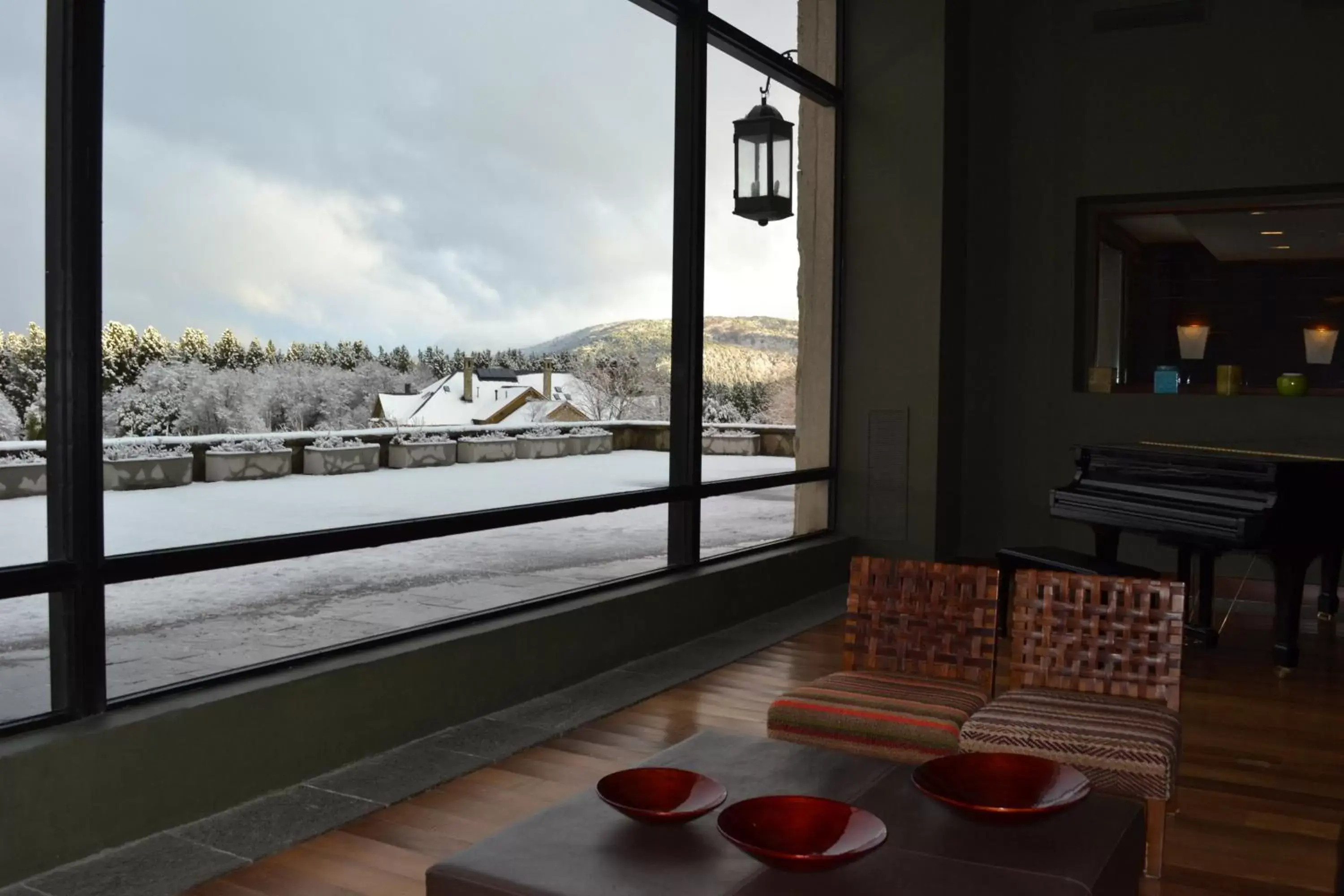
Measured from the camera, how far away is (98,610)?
10.3ft

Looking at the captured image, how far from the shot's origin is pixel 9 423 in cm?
303

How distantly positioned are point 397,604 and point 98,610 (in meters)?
1.30

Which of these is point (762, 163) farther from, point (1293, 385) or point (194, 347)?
point (194, 347)

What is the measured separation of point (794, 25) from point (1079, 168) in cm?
Answer: 211

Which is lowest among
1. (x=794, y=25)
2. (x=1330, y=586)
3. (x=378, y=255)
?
(x=1330, y=586)

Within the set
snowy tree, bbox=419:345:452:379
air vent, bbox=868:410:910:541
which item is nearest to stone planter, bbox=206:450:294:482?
snowy tree, bbox=419:345:452:379

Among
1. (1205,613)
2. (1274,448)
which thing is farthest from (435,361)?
(1274,448)

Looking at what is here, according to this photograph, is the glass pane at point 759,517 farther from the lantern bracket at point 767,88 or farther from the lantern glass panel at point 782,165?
the lantern bracket at point 767,88

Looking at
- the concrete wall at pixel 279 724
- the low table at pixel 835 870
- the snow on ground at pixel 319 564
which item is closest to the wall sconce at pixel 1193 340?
the snow on ground at pixel 319 564

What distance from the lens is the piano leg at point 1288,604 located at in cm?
507

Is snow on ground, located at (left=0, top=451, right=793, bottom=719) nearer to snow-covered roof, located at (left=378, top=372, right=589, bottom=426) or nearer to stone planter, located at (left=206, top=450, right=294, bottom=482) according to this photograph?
stone planter, located at (left=206, top=450, right=294, bottom=482)

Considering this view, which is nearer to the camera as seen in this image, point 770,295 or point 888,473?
point 770,295

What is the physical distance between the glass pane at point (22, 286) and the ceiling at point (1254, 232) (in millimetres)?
6439

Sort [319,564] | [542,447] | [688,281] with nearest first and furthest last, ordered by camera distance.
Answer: [319,564]
[542,447]
[688,281]
